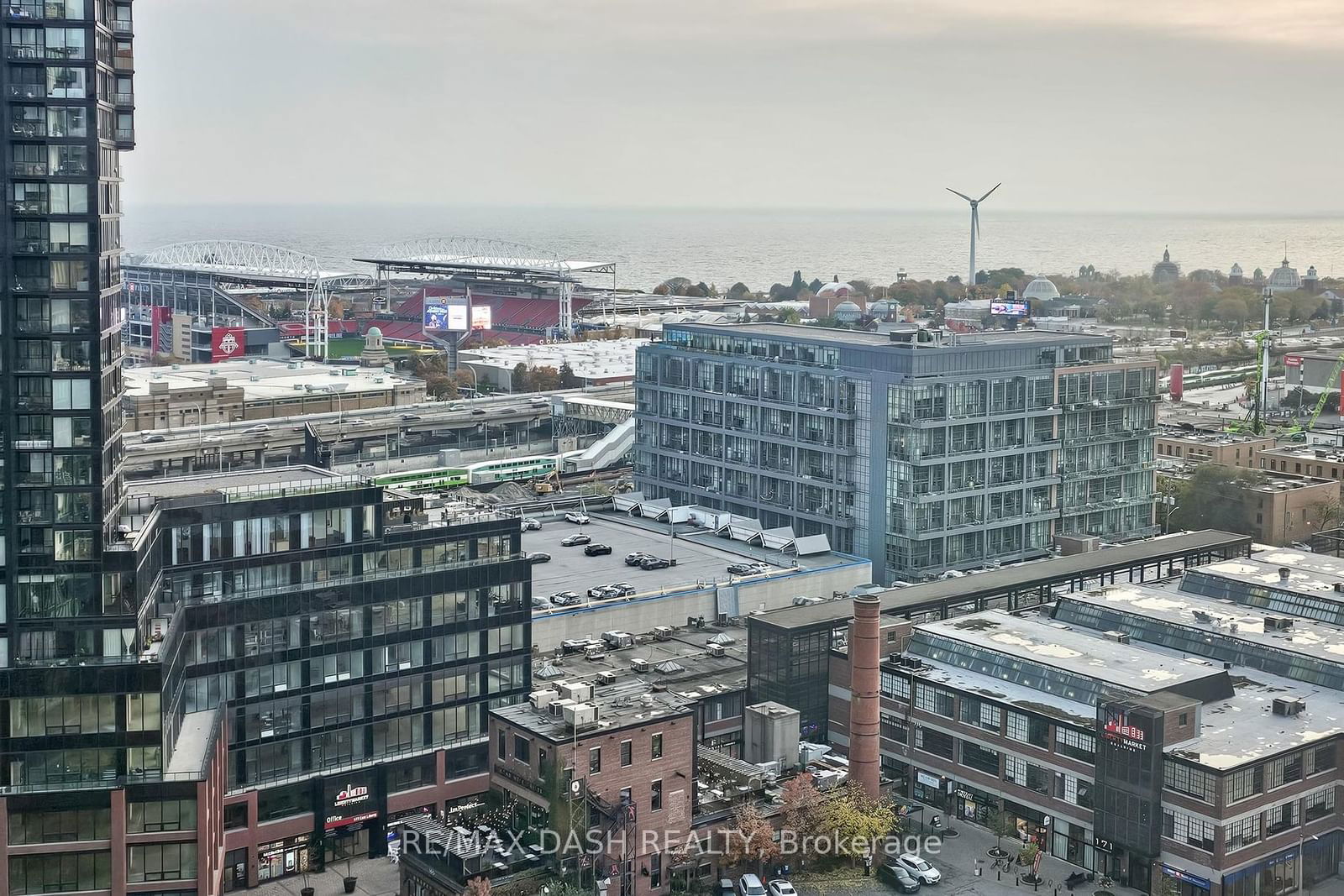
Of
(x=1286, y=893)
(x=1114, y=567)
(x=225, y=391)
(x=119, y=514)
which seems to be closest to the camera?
(x=119, y=514)

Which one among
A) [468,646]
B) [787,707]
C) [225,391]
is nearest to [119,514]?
[468,646]

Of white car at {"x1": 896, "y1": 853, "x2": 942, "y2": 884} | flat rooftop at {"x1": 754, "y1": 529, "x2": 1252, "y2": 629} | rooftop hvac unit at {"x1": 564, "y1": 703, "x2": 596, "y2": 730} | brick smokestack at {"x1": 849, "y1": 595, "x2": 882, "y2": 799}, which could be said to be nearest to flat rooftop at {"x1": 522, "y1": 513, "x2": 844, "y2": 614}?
flat rooftop at {"x1": 754, "y1": 529, "x2": 1252, "y2": 629}

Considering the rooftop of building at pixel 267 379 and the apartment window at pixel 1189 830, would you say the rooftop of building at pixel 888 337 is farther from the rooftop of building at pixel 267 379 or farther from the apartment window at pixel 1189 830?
the rooftop of building at pixel 267 379

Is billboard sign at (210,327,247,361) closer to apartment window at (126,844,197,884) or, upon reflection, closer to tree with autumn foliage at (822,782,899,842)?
tree with autumn foliage at (822,782,899,842)

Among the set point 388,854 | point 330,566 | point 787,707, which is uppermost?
point 330,566

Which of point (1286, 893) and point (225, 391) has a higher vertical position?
point (225, 391)

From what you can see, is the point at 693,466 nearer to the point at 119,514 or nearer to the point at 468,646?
the point at 468,646

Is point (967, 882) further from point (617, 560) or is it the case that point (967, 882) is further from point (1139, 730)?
Answer: point (617, 560)
